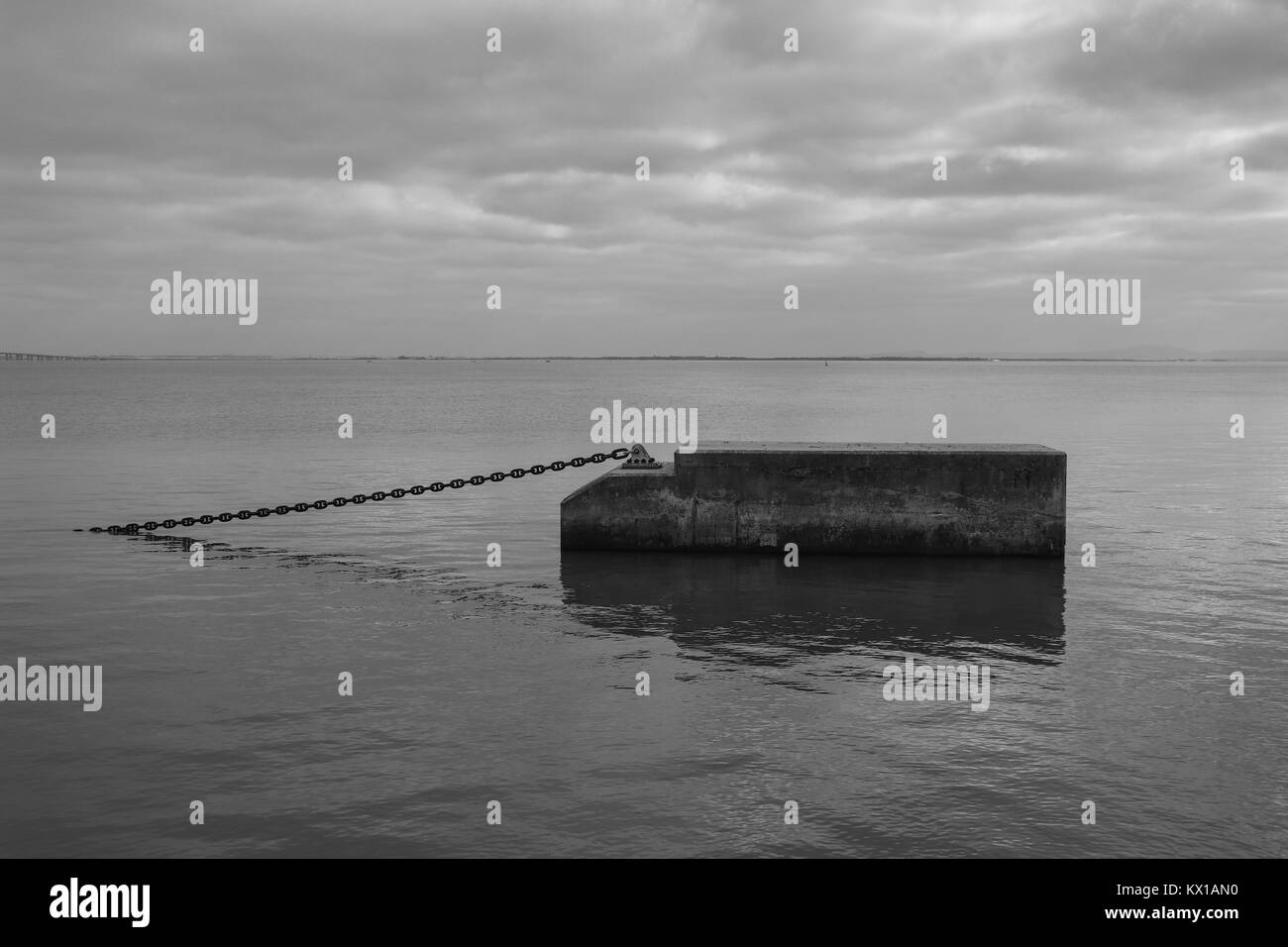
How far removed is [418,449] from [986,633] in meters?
28.2

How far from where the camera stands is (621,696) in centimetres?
916

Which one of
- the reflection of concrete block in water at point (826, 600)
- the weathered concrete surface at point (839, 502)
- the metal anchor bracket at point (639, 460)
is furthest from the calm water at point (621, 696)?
the metal anchor bracket at point (639, 460)

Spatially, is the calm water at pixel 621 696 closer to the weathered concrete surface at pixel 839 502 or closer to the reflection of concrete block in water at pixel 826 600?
the reflection of concrete block in water at pixel 826 600

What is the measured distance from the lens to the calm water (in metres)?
6.65

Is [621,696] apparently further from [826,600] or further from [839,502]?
[839,502]

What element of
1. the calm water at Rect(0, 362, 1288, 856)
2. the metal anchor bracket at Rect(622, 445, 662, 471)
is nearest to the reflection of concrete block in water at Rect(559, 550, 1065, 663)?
the calm water at Rect(0, 362, 1288, 856)

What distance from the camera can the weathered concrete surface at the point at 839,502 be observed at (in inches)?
600

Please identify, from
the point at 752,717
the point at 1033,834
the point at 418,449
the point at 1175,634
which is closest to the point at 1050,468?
the point at 1175,634

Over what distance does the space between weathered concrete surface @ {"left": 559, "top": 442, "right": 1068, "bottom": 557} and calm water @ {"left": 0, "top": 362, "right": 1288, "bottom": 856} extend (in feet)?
1.72

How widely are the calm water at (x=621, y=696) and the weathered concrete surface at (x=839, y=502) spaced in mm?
524

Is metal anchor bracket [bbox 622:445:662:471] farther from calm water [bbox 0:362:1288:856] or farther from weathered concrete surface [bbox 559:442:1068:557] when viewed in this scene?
calm water [bbox 0:362:1288:856]

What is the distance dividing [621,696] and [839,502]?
703cm

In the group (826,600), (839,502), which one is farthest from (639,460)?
(826,600)
